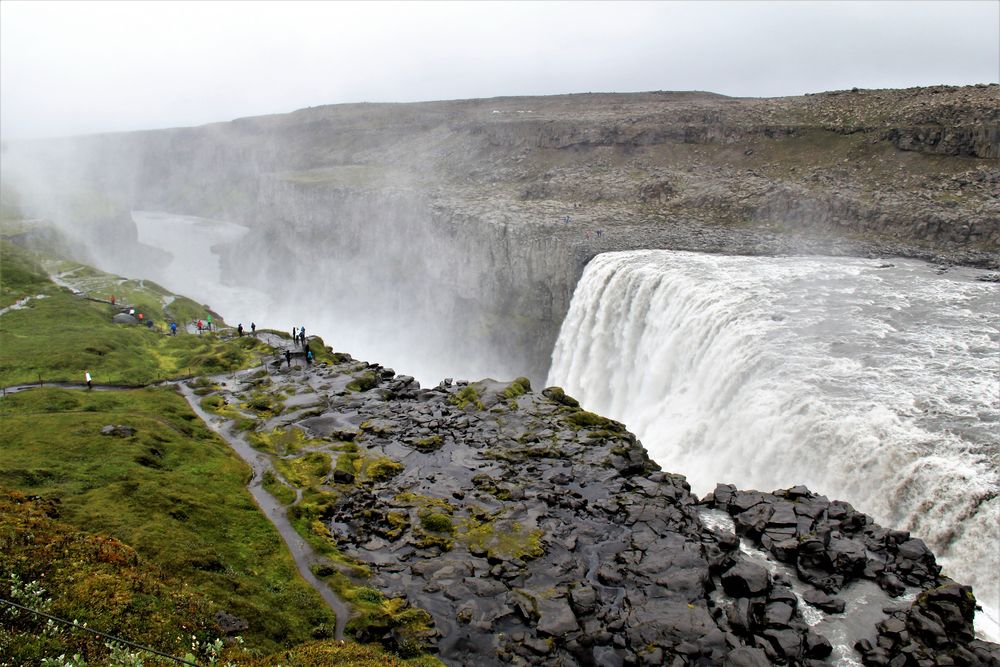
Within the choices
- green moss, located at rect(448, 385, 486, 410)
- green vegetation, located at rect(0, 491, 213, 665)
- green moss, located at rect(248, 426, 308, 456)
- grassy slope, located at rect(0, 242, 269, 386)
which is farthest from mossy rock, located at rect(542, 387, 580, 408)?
grassy slope, located at rect(0, 242, 269, 386)

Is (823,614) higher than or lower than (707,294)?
lower

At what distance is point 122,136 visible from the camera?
584 ft

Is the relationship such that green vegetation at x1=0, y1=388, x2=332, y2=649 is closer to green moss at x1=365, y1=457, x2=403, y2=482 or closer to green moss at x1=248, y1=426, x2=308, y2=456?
green moss at x1=248, y1=426, x2=308, y2=456

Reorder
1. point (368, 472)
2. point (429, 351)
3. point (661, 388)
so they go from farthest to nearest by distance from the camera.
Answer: point (429, 351)
point (661, 388)
point (368, 472)

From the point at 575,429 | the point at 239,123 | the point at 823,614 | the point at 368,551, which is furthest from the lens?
the point at 239,123

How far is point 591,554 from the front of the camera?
27.0 m

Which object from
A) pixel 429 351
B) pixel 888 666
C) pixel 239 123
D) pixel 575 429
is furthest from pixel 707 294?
pixel 239 123

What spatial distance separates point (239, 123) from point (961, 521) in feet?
566

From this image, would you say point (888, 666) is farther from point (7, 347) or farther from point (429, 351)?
point (429, 351)

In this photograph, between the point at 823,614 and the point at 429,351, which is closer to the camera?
the point at 823,614

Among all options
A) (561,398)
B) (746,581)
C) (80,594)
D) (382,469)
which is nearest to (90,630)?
(80,594)

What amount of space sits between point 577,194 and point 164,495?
63.9 m

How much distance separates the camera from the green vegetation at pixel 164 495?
22578 mm

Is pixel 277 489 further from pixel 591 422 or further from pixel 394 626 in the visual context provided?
pixel 591 422
